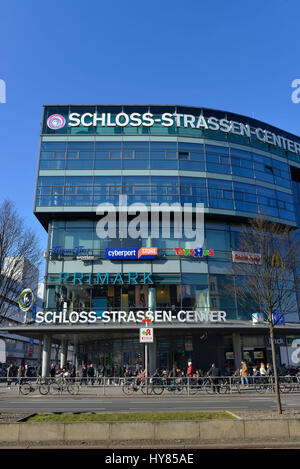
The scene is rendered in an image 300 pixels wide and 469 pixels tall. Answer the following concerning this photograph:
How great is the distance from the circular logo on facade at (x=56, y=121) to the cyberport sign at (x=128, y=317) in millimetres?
17950

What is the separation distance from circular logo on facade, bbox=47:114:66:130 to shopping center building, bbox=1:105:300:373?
98 mm

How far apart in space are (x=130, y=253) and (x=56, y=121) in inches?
610

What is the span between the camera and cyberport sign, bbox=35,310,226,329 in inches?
1234

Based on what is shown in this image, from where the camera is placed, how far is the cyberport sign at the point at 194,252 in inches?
1323

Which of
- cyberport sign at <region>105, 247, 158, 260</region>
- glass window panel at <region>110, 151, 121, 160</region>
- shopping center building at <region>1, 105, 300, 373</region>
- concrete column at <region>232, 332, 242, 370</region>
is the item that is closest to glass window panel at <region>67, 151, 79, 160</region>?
shopping center building at <region>1, 105, 300, 373</region>

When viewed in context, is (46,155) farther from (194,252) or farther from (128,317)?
(128,317)

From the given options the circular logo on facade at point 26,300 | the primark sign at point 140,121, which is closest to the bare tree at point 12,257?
the circular logo on facade at point 26,300

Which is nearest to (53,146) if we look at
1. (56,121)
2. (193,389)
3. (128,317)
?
(56,121)

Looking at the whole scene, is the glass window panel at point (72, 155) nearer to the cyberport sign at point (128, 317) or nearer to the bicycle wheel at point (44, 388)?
the cyberport sign at point (128, 317)

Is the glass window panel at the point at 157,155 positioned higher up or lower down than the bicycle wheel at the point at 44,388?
higher up

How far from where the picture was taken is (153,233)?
34.3 meters

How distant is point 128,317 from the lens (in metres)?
31.6

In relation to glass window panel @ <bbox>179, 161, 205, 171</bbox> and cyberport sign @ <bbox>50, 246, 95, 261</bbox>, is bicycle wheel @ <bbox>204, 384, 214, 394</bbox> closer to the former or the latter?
cyberport sign @ <bbox>50, 246, 95, 261</bbox>

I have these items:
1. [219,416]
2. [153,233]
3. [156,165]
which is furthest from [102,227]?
[219,416]
